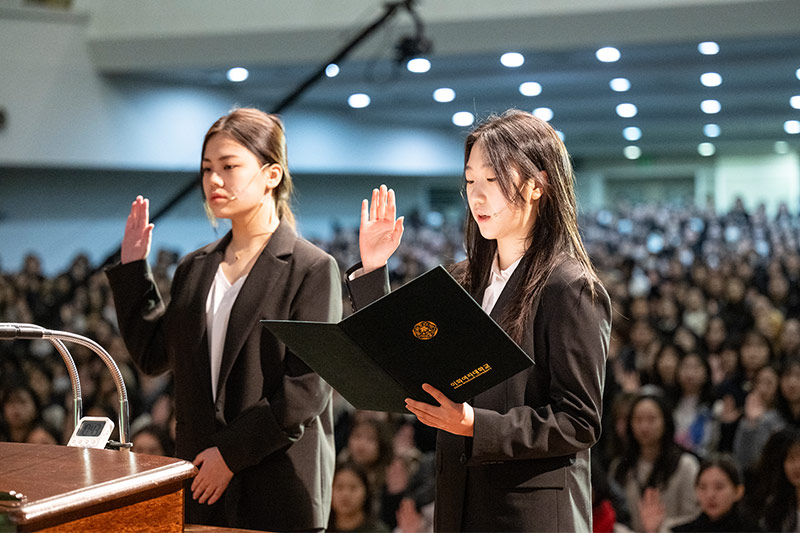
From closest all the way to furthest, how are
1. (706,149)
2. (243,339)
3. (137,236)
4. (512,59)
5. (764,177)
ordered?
(243,339) → (137,236) → (512,59) → (706,149) → (764,177)

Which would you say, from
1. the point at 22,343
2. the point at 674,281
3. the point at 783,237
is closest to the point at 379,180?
the point at 783,237

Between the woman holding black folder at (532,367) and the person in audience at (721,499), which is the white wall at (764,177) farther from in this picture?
the woman holding black folder at (532,367)

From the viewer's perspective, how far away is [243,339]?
6.54 ft

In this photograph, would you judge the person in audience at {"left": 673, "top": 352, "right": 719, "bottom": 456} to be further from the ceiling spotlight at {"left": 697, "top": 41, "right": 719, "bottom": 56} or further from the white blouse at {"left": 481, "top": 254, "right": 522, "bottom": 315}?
the ceiling spotlight at {"left": 697, "top": 41, "right": 719, "bottom": 56}

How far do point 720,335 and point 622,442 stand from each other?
6.07 feet

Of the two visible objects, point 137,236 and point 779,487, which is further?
point 779,487

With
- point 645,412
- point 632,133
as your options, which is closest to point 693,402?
point 645,412

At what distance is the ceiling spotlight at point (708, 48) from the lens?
27.0ft

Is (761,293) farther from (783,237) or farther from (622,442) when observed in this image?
(783,237)

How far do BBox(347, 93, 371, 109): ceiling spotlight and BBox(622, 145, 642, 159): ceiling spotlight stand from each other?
7.37 metres

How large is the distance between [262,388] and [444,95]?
10.0 meters

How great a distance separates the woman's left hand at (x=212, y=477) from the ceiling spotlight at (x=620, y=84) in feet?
30.3

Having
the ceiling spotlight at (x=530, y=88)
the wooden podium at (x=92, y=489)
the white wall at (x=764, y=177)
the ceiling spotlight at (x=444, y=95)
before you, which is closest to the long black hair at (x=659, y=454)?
the wooden podium at (x=92, y=489)

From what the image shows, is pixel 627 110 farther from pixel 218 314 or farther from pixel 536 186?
pixel 536 186
